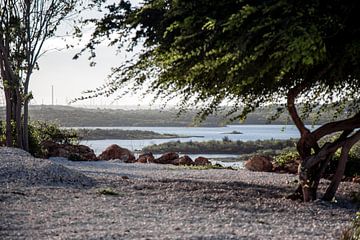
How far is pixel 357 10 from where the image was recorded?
22.8 feet

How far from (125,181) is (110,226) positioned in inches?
182

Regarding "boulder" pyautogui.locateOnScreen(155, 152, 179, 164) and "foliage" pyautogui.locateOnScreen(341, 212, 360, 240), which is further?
"boulder" pyautogui.locateOnScreen(155, 152, 179, 164)

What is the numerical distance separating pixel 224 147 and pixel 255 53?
1669 centimetres

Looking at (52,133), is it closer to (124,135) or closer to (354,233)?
(124,135)

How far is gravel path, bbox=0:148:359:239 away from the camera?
614 cm

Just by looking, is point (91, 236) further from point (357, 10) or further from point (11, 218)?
point (357, 10)

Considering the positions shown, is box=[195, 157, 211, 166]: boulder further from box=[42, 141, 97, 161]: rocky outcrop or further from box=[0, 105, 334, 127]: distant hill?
box=[0, 105, 334, 127]: distant hill

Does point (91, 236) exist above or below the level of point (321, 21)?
below

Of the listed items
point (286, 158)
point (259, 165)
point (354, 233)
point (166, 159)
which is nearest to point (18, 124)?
point (166, 159)

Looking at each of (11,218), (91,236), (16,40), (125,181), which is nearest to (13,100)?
(16,40)

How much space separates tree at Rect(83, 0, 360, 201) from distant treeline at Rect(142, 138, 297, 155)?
12411mm

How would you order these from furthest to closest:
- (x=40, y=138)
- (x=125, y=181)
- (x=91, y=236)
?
(x=40, y=138), (x=125, y=181), (x=91, y=236)

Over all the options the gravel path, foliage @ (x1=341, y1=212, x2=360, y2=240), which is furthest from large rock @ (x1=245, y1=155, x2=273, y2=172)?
foliage @ (x1=341, y1=212, x2=360, y2=240)

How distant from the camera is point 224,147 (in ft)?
75.8
